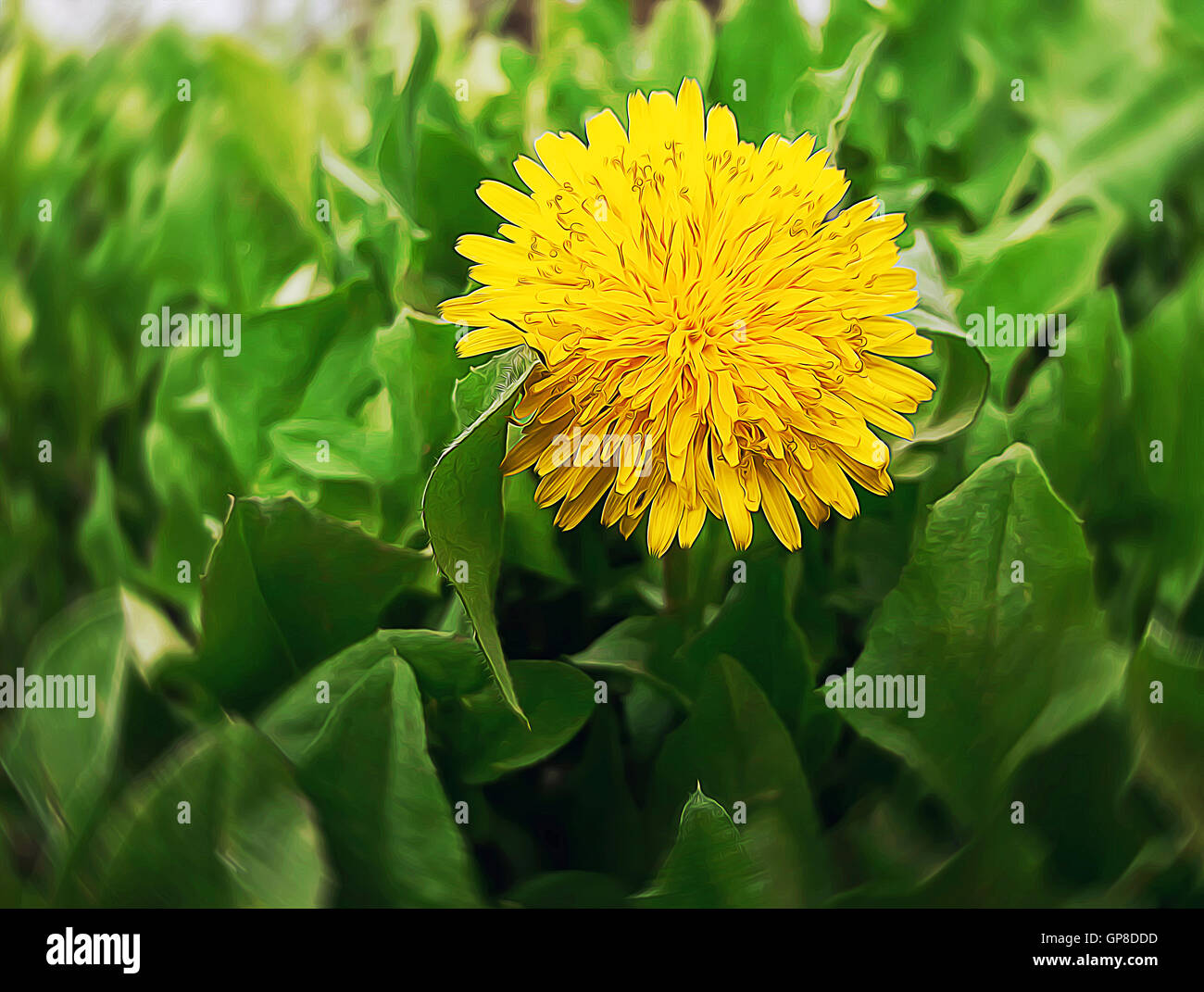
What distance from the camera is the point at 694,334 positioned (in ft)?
0.95

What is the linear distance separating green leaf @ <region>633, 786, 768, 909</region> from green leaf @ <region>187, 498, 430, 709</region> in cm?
11

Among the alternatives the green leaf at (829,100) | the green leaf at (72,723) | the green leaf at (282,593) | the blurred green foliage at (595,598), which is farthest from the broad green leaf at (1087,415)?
the green leaf at (72,723)

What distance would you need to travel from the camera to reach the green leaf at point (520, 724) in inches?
11.5

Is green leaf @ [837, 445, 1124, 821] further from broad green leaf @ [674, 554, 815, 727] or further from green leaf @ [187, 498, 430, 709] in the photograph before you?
green leaf @ [187, 498, 430, 709]

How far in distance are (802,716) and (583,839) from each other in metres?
0.08

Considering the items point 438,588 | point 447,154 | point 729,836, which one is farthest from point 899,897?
point 447,154

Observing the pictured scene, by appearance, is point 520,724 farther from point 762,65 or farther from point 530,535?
point 762,65

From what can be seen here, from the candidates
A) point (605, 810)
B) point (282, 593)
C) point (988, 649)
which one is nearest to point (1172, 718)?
point (988, 649)

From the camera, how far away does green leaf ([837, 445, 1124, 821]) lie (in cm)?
29

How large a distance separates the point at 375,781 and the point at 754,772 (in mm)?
119

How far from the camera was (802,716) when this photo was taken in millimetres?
303

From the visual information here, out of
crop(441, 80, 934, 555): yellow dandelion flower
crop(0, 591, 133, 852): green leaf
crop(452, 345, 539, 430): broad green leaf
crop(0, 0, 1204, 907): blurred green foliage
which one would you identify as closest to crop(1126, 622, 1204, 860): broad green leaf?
crop(0, 0, 1204, 907): blurred green foliage

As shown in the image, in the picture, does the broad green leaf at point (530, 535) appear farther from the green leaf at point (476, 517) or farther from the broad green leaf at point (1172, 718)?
the broad green leaf at point (1172, 718)
